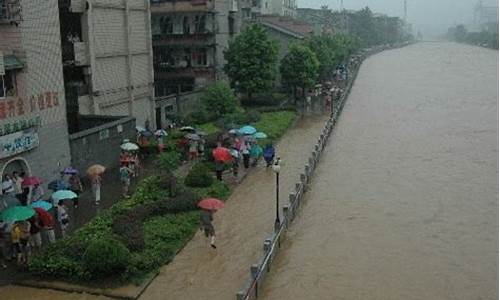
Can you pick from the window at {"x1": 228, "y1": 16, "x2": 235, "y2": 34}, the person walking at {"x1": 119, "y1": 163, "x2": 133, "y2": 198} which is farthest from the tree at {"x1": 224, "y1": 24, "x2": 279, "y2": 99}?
the person walking at {"x1": 119, "y1": 163, "x2": 133, "y2": 198}

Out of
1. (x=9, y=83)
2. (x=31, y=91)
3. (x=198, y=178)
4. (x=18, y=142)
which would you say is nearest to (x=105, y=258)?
(x=18, y=142)

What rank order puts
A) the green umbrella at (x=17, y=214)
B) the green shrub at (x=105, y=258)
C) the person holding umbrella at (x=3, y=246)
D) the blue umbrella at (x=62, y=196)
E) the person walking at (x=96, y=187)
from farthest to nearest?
1. the person walking at (x=96, y=187)
2. the blue umbrella at (x=62, y=196)
3. the person holding umbrella at (x=3, y=246)
4. the green umbrella at (x=17, y=214)
5. the green shrub at (x=105, y=258)

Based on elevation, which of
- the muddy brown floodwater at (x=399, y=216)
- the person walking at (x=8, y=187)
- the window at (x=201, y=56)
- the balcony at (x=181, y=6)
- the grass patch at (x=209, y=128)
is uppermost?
the balcony at (x=181, y=6)

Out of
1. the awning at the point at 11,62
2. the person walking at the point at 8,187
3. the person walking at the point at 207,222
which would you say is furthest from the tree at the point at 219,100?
the person walking at the point at 207,222

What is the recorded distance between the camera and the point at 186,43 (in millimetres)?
47594

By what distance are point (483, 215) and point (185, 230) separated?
1003 cm

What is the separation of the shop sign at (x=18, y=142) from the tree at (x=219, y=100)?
18123 millimetres

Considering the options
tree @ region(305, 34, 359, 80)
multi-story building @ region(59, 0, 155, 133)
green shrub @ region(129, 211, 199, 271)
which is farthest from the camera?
tree @ region(305, 34, 359, 80)

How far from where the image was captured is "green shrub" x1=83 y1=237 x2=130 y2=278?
14977 mm

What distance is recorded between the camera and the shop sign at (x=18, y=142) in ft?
63.4

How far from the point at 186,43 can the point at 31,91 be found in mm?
27480

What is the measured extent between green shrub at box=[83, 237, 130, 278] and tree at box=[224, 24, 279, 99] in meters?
30.3

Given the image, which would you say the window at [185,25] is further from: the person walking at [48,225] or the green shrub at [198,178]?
the person walking at [48,225]

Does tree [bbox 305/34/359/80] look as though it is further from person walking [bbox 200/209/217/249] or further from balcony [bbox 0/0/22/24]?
person walking [bbox 200/209/217/249]
